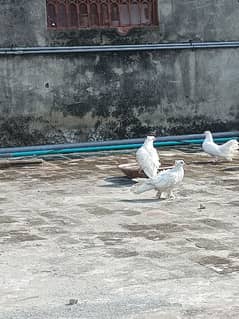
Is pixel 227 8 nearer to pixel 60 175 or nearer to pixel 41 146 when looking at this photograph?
pixel 41 146

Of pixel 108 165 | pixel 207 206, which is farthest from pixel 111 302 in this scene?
pixel 108 165

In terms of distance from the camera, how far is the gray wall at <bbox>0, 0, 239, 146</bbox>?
41.4ft

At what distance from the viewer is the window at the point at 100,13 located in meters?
12.8

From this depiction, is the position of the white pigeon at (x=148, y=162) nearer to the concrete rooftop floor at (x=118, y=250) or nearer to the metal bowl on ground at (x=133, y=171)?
the metal bowl on ground at (x=133, y=171)

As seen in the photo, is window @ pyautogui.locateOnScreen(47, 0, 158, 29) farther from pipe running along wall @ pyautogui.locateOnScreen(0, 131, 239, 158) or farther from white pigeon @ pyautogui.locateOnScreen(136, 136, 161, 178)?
white pigeon @ pyautogui.locateOnScreen(136, 136, 161, 178)

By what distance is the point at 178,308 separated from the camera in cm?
Result: 404

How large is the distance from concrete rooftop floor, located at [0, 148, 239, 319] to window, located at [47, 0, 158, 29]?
4537 millimetres

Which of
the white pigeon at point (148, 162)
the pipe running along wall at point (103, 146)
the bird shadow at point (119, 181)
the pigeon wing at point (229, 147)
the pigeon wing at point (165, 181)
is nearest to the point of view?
the pigeon wing at point (165, 181)

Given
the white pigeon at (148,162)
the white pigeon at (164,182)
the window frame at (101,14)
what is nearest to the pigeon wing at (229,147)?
the white pigeon at (148,162)

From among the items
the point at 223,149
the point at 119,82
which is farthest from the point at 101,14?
the point at 223,149

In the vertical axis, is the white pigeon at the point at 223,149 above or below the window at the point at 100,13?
below

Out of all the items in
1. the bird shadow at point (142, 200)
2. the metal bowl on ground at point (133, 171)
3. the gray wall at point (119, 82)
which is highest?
the gray wall at point (119, 82)

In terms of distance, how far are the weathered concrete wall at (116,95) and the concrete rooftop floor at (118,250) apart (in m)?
3.72

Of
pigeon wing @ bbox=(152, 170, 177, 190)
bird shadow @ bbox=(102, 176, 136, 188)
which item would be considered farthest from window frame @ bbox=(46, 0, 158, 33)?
pigeon wing @ bbox=(152, 170, 177, 190)
